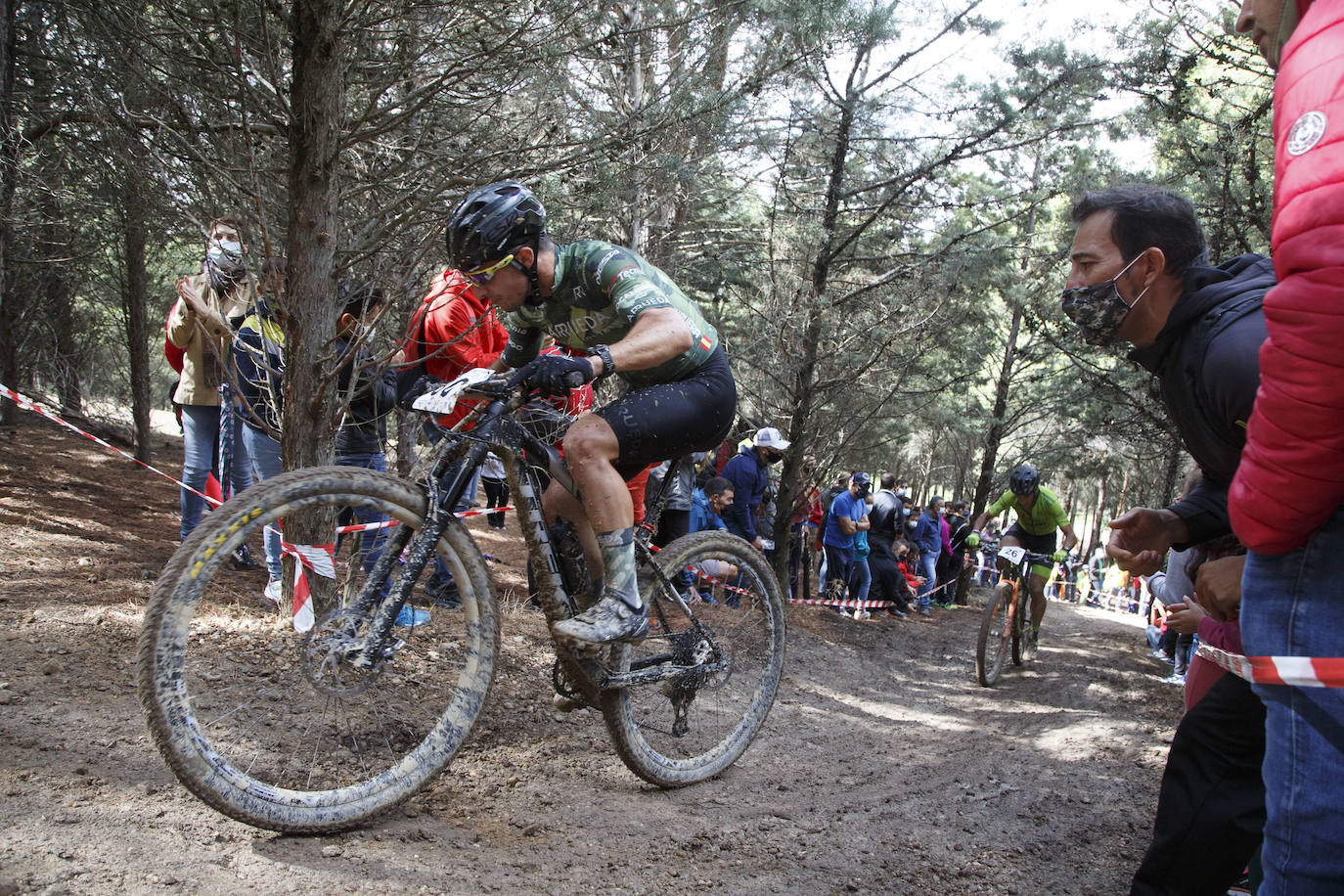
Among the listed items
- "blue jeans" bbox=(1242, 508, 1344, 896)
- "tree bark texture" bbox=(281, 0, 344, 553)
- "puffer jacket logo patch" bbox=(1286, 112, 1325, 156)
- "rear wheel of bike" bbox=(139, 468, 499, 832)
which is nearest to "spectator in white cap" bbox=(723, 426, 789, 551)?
"rear wheel of bike" bbox=(139, 468, 499, 832)

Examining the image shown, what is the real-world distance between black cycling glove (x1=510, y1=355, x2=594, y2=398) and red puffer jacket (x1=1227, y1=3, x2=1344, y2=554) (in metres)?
1.93

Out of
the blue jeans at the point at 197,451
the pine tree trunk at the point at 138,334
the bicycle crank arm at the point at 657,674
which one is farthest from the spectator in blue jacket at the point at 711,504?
the pine tree trunk at the point at 138,334

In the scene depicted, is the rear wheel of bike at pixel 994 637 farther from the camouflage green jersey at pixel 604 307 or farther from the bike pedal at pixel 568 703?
the camouflage green jersey at pixel 604 307

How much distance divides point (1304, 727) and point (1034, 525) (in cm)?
894

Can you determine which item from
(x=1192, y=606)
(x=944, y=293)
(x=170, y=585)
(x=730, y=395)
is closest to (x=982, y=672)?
(x=944, y=293)

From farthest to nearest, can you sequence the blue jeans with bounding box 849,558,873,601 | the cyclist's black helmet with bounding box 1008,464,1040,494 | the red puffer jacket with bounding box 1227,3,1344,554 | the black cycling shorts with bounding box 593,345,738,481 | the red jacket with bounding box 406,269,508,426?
the blue jeans with bounding box 849,558,873,601, the cyclist's black helmet with bounding box 1008,464,1040,494, the red jacket with bounding box 406,269,508,426, the black cycling shorts with bounding box 593,345,738,481, the red puffer jacket with bounding box 1227,3,1344,554

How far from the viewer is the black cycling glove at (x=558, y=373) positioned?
2.87 metres

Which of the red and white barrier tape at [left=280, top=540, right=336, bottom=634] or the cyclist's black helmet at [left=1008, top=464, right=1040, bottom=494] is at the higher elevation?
the cyclist's black helmet at [left=1008, top=464, right=1040, bottom=494]

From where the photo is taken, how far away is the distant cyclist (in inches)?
376

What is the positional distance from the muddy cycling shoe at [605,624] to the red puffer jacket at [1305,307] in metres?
2.13

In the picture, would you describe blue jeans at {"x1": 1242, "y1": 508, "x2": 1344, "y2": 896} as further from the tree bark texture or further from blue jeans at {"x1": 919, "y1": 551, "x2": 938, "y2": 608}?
blue jeans at {"x1": 919, "y1": 551, "x2": 938, "y2": 608}

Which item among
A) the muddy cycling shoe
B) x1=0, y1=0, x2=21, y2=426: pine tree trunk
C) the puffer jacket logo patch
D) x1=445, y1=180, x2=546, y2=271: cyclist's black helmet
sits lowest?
the muddy cycling shoe

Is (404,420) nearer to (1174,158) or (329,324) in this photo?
(329,324)

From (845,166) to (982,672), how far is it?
19.8 ft
